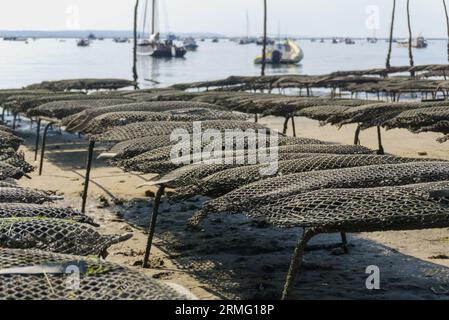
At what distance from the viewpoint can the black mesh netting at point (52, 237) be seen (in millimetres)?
5559

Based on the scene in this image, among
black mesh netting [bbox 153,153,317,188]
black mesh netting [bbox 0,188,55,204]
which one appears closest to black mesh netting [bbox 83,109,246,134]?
black mesh netting [bbox 153,153,317,188]

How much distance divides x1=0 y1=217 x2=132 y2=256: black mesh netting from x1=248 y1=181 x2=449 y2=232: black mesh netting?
1.66 metres

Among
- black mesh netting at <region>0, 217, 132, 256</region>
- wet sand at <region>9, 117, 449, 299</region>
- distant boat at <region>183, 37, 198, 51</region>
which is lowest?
distant boat at <region>183, 37, 198, 51</region>

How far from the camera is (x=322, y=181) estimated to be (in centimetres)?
742

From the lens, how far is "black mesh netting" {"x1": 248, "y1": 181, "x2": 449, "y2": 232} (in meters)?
5.92

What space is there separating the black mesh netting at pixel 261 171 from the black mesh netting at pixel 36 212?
172 centimetres

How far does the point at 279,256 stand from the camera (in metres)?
9.15

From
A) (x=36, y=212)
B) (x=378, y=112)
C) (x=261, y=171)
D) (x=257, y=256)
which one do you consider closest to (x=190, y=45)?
(x=378, y=112)

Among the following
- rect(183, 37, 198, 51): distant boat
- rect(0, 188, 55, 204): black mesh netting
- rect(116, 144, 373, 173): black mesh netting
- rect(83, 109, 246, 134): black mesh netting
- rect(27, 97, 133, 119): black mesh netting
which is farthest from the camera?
rect(183, 37, 198, 51): distant boat

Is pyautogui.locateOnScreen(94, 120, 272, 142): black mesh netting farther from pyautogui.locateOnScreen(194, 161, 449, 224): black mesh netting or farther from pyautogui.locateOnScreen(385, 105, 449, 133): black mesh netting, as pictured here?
pyautogui.locateOnScreen(194, 161, 449, 224): black mesh netting

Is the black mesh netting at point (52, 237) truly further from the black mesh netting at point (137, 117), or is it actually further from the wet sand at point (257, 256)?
the black mesh netting at point (137, 117)

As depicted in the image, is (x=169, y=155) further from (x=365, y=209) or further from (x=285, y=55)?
(x=285, y=55)
